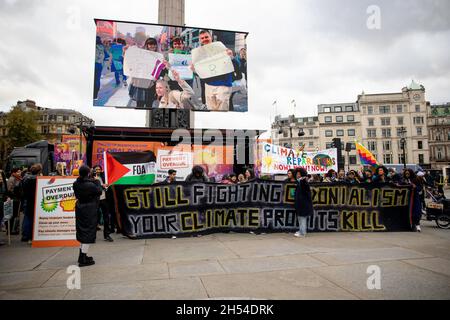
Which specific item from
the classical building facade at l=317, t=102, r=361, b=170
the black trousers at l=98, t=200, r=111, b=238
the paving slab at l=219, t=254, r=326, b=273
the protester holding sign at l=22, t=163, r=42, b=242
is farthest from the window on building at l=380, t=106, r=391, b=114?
the protester holding sign at l=22, t=163, r=42, b=242

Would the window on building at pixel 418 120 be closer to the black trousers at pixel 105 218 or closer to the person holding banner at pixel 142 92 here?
the person holding banner at pixel 142 92

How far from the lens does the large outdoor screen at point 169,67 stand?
1808cm

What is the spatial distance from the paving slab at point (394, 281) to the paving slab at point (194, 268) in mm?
1684

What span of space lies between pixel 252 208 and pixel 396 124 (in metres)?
79.4

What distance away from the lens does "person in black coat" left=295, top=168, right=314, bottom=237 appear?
812 centimetres

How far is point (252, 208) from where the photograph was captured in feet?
28.9

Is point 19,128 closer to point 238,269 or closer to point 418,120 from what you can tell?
point 238,269

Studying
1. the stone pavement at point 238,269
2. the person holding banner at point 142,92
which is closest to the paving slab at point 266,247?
the stone pavement at point 238,269

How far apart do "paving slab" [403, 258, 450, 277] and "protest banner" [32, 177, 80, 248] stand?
7.49 m

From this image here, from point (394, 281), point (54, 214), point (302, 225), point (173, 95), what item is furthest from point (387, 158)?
point (54, 214)

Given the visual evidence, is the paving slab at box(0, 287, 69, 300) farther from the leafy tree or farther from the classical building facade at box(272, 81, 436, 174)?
the classical building facade at box(272, 81, 436, 174)

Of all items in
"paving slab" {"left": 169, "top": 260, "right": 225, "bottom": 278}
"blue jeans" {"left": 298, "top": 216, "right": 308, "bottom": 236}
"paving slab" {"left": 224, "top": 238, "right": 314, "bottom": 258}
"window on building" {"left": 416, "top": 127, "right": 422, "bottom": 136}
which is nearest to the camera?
"paving slab" {"left": 169, "top": 260, "right": 225, "bottom": 278}

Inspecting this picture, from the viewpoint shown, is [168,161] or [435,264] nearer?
[435,264]
